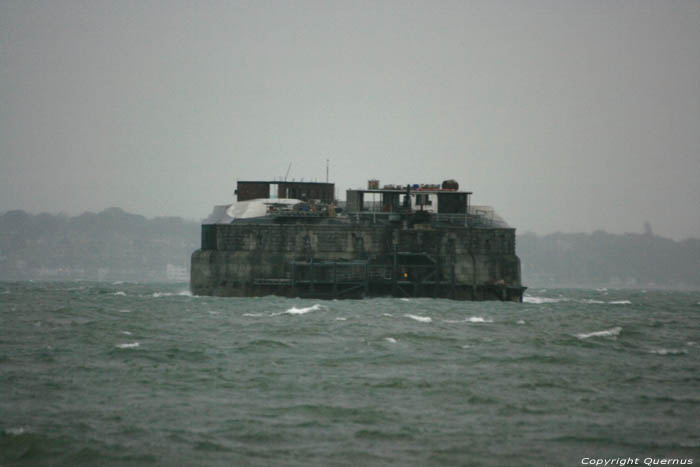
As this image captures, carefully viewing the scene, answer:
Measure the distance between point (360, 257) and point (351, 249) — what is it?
120 centimetres

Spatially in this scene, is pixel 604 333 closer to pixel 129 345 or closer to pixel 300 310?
pixel 300 310

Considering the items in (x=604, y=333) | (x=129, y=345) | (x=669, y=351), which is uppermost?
(x=129, y=345)

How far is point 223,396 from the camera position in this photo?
82.1 ft

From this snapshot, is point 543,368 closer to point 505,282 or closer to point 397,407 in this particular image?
point 397,407

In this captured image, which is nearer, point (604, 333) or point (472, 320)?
point (604, 333)

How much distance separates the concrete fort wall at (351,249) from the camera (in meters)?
82.0

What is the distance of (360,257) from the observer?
82.2 meters

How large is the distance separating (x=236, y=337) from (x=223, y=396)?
48.0 feet

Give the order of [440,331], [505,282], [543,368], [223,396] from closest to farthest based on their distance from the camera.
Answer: [223,396] → [543,368] → [440,331] → [505,282]

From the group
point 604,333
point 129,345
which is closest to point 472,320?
point 604,333

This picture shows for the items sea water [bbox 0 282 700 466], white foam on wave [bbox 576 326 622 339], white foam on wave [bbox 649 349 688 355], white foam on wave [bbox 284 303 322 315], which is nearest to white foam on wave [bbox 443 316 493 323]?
sea water [bbox 0 282 700 466]

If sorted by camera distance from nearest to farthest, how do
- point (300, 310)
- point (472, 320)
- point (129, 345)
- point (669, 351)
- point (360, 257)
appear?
1. point (129, 345)
2. point (669, 351)
3. point (472, 320)
4. point (300, 310)
5. point (360, 257)

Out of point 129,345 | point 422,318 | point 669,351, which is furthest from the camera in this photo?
point 422,318

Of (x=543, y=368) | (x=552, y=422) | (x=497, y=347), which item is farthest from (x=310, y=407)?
(x=497, y=347)
